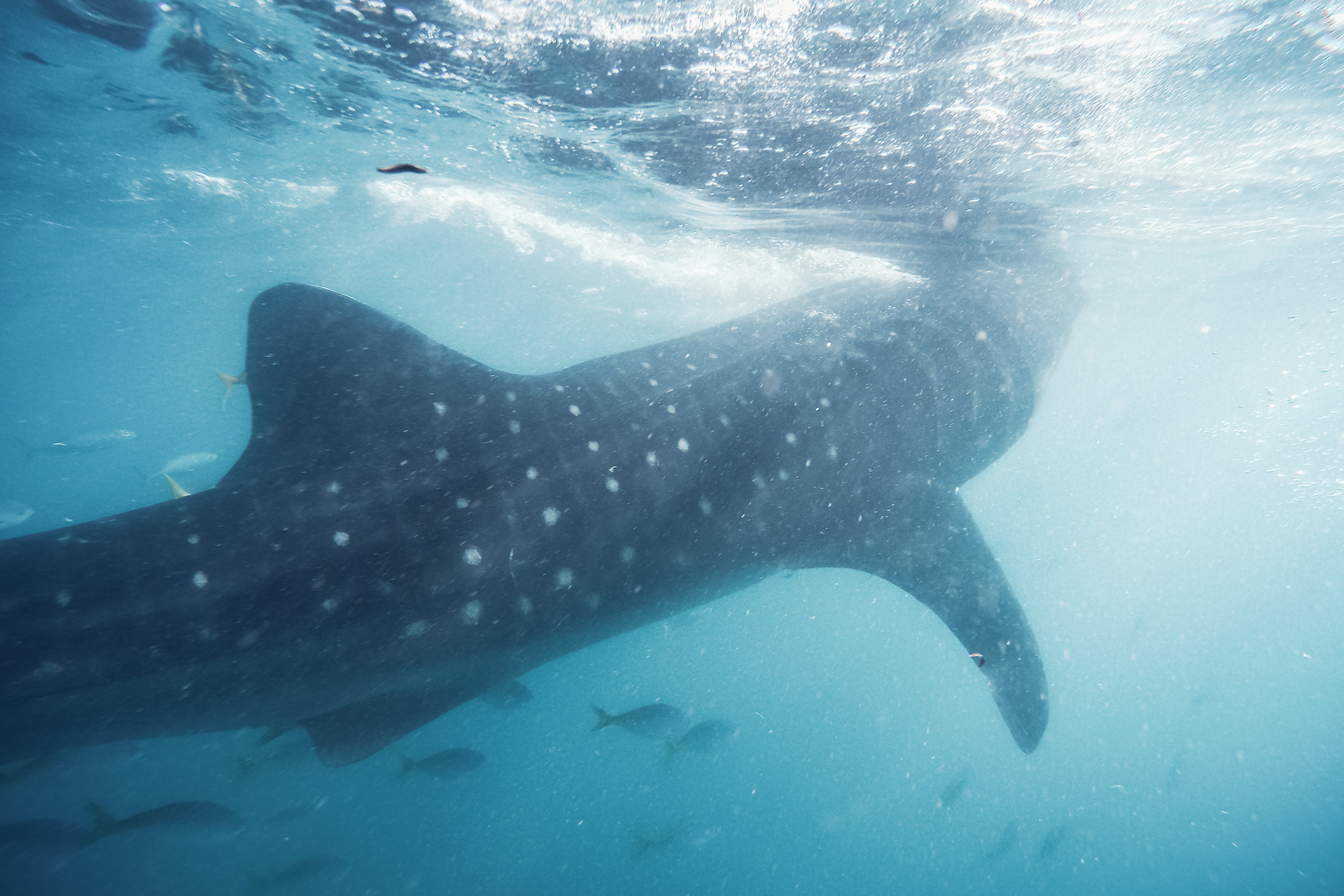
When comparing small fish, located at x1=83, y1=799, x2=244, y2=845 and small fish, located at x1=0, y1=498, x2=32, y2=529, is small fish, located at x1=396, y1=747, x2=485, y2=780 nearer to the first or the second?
small fish, located at x1=83, y1=799, x2=244, y2=845

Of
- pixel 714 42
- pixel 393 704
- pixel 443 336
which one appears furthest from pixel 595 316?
pixel 393 704

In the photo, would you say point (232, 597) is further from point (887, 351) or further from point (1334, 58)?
point (1334, 58)

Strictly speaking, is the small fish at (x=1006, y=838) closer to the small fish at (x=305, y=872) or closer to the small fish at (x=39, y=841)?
the small fish at (x=305, y=872)

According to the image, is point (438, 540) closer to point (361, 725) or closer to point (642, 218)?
point (361, 725)

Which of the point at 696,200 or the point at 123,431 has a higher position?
the point at 696,200

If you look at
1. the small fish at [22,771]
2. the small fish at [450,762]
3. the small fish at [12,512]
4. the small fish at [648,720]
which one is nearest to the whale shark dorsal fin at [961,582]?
the small fish at [648,720]

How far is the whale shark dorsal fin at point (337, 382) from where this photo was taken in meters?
3.26

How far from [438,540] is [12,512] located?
19.5m

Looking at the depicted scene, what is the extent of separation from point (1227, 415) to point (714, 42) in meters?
76.7

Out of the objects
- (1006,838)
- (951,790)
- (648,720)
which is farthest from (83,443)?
(1006,838)

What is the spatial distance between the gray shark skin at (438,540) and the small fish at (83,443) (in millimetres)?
18536

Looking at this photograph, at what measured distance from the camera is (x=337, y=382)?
3.43 metres

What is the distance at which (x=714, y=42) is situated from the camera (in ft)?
23.9

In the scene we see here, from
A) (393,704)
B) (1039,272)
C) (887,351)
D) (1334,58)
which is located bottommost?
(393,704)
